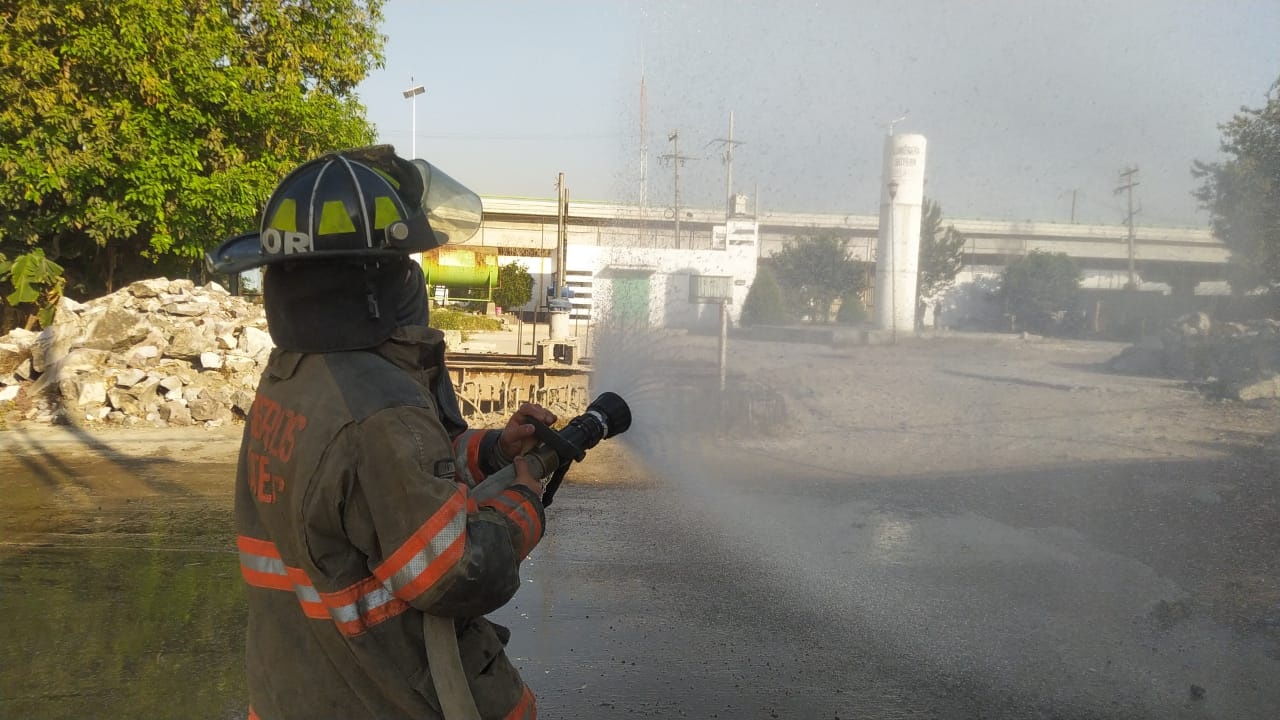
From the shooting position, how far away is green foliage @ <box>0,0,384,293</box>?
12.9 m

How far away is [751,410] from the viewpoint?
622cm

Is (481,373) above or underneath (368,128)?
underneath

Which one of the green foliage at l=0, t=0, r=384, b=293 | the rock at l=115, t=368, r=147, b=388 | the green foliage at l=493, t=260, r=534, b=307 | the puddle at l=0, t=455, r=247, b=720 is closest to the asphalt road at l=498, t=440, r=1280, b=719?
the puddle at l=0, t=455, r=247, b=720

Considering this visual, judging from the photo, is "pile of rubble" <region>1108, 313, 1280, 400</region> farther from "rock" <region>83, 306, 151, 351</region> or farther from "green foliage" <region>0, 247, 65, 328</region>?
"green foliage" <region>0, 247, 65, 328</region>

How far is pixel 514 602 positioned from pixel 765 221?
9.24 ft

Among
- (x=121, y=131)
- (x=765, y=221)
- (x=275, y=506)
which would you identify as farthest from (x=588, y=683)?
(x=121, y=131)

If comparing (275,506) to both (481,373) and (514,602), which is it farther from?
(481,373)

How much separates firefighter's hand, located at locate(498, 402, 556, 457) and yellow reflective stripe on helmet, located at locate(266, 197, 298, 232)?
A: 57 centimetres

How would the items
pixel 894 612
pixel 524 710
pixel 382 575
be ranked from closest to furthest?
pixel 382 575 < pixel 524 710 < pixel 894 612

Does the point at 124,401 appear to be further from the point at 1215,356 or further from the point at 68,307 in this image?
the point at 1215,356

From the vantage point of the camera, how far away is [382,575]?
1413 millimetres

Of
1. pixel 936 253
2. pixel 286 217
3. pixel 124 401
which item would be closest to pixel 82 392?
pixel 124 401

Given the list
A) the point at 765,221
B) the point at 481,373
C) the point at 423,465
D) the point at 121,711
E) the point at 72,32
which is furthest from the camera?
the point at 72,32

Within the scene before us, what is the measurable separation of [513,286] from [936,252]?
26068mm
